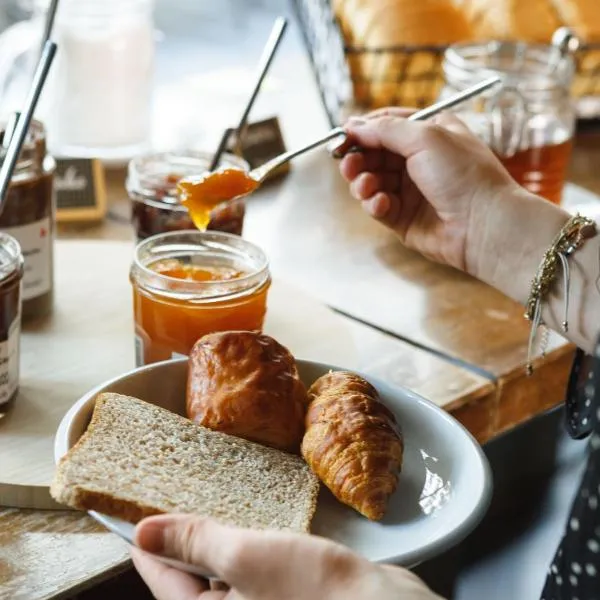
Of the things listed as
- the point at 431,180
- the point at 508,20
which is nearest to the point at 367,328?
the point at 431,180

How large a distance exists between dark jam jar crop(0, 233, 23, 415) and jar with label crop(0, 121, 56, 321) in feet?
0.48

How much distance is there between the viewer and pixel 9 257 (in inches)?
41.7

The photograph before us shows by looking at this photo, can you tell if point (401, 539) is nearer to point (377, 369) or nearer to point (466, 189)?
point (377, 369)

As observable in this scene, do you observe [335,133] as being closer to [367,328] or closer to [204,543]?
[367,328]

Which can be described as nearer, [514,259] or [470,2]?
[514,259]

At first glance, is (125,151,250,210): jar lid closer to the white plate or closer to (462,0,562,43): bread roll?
the white plate

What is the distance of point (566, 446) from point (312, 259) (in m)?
0.82

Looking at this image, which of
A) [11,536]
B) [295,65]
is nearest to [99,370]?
[11,536]

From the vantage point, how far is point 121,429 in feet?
2.91

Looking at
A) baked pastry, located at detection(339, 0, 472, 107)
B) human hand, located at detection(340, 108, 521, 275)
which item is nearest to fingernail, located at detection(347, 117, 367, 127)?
human hand, located at detection(340, 108, 521, 275)

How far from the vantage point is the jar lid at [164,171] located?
1.29m

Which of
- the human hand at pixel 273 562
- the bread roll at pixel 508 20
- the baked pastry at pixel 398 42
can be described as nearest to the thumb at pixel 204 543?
the human hand at pixel 273 562

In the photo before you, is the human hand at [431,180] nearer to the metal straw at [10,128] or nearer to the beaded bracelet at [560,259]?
the beaded bracelet at [560,259]

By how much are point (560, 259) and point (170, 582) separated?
1.85 feet
